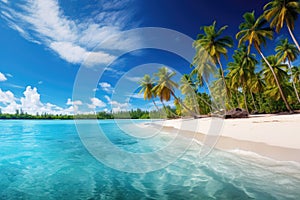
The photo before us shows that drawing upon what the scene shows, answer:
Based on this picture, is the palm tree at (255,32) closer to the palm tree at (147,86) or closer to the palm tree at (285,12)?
the palm tree at (285,12)

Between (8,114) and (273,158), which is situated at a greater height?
(8,114)

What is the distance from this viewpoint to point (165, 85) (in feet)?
109

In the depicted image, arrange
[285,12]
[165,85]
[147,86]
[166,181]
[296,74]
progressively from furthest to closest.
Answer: [147,86]
[296,74]
[165,85]
[285,12]
[166,181]

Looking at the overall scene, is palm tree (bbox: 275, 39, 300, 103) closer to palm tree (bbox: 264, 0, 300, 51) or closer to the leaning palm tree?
the leaning palm tree

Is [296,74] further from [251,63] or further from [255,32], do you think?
[255,32]

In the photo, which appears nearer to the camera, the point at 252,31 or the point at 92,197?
the point at 92,197

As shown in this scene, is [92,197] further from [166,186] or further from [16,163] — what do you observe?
[16,163]

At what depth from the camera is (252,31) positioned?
22.1 m

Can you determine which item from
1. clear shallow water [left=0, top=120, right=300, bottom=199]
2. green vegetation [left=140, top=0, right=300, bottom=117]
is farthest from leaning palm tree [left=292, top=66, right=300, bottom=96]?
clear shallow water [left=0, top=120, right=300, bottom=199]

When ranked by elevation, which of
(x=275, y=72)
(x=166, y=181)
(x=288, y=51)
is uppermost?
(x=288, y=51)

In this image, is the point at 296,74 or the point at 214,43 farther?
the point at 296,74

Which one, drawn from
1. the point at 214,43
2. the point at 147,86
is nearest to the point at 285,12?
the point at 214,43

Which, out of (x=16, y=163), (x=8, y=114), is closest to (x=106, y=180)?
(x=16, y=163)

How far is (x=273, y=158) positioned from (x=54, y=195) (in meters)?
7.08
